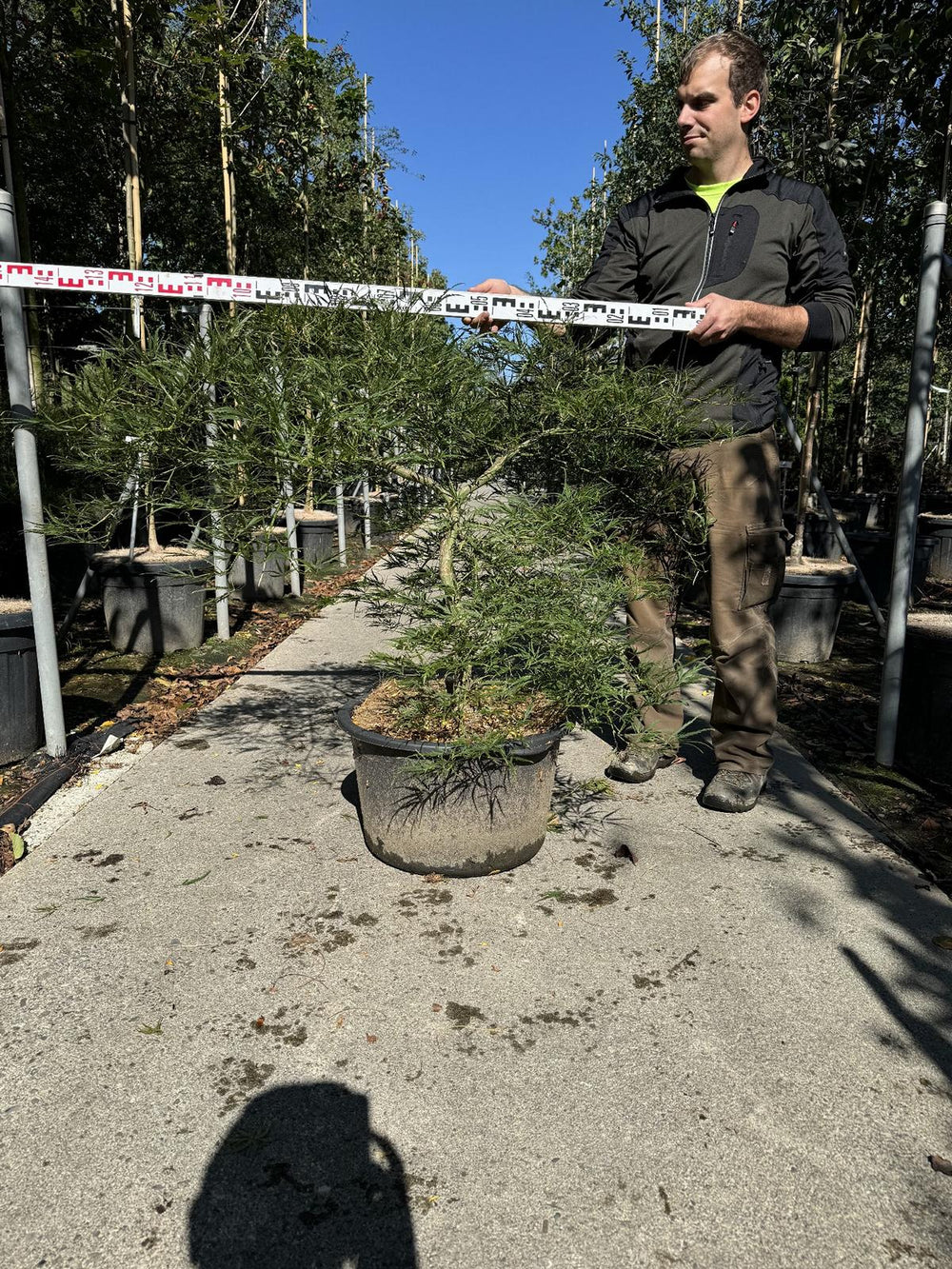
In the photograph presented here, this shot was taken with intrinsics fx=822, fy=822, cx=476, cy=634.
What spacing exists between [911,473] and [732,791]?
1.44m

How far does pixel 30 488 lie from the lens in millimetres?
3025

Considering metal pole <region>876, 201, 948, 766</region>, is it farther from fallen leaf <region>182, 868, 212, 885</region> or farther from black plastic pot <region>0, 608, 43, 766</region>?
black plastic pot <region>0, 608, 43, 766</region>

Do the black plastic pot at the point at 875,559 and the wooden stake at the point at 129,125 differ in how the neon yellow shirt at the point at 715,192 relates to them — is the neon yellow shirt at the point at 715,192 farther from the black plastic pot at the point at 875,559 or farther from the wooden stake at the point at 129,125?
the black plastic pot at the point at 875,559

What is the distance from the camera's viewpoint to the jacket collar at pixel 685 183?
2787mm

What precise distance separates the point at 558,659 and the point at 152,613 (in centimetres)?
369

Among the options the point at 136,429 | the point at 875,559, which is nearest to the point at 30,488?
the point at 136,429

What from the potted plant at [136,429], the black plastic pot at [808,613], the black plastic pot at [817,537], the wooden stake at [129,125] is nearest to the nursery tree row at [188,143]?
the wooden stake at [129,125]

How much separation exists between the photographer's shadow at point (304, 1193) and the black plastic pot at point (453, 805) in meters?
0.85

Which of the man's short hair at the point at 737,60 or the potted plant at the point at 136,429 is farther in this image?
the man's short hair at the point at 737,60

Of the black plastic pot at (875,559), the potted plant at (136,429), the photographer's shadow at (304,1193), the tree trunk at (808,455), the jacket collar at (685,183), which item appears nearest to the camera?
the photographer's shadow at (304,1193)

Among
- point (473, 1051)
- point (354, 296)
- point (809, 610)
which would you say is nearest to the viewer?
point (473, 1051)

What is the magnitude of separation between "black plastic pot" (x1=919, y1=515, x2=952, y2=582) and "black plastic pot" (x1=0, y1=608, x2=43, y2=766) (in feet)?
26.8

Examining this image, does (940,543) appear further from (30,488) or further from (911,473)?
(30,488)

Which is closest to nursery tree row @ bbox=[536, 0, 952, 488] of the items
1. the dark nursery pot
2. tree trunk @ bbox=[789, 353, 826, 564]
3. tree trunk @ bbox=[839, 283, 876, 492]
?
tree trunk @ bbox=[839, 283, 876, 492]
